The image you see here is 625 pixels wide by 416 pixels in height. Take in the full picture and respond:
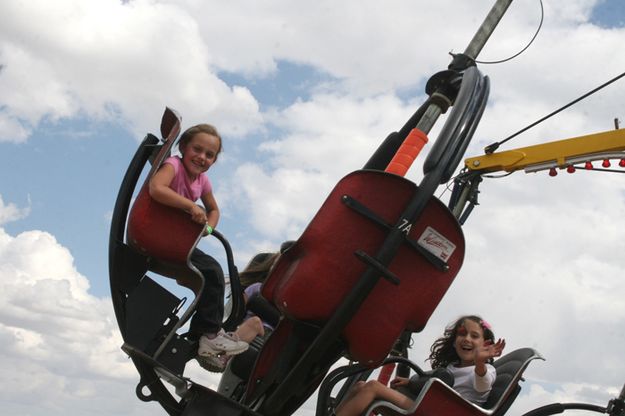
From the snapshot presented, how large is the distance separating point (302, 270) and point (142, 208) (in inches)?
30.4

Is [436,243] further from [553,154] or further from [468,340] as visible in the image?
[553,154]

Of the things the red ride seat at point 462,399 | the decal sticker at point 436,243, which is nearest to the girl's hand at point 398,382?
the red ride seat at point 462,399

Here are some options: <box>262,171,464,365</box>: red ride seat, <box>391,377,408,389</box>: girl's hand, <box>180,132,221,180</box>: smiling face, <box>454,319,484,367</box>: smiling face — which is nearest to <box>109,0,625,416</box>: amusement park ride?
<box>262,171,464,365</box>: red ride seat

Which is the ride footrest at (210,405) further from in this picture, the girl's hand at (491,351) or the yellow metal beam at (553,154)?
the yellow metal beam at (553,154)

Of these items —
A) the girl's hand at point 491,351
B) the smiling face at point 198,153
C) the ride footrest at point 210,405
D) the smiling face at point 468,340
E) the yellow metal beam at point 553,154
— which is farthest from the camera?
the yellow metal beam at point 553,154

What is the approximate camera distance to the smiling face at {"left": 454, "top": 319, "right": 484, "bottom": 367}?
Answer: 425 centimetres

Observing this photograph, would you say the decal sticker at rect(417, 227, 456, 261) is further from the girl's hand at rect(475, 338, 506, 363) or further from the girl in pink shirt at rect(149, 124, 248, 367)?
the girl's hand at rect(475, 338, 506, 363)

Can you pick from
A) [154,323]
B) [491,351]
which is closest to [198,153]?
[154,323]

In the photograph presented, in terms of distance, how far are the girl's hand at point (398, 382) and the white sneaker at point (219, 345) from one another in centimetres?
102

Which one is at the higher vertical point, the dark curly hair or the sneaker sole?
the dark curly hair

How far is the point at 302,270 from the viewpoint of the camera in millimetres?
2527

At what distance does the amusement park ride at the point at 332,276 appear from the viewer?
250 centimetres

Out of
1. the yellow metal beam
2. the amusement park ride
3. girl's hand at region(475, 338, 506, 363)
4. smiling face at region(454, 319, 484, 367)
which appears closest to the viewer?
the amusement park ride

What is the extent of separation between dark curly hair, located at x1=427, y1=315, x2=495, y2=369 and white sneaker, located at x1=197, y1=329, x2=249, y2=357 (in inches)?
68.5
